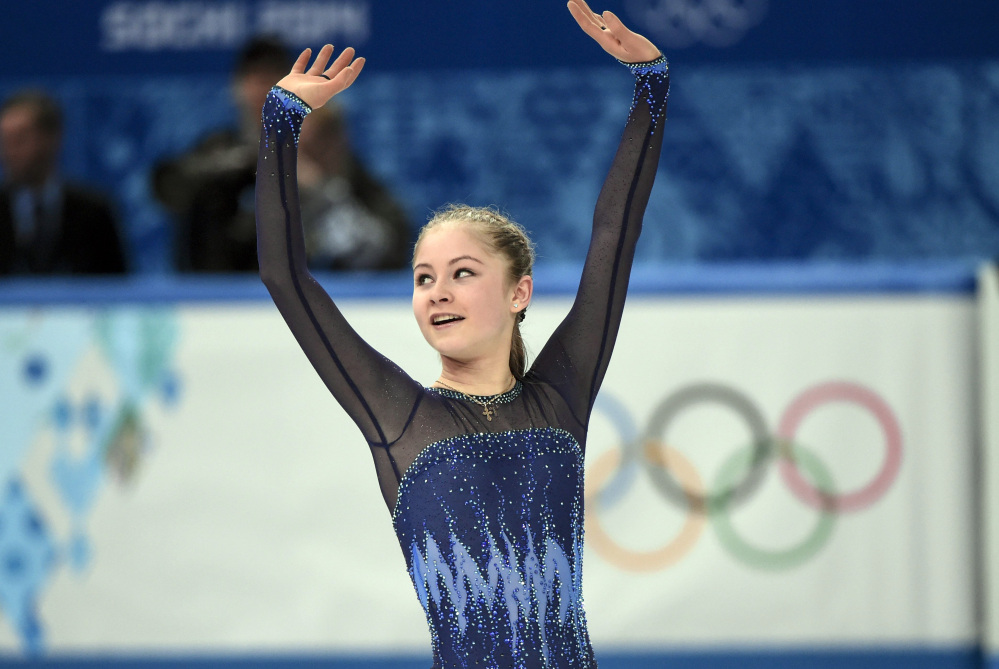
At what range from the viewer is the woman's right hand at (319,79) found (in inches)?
78.3

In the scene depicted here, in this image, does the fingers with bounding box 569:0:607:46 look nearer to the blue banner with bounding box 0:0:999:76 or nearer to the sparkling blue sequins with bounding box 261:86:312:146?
the sparkling blue sequins with bounding box 261:86:312:146

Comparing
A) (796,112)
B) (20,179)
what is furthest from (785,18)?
(20,179)

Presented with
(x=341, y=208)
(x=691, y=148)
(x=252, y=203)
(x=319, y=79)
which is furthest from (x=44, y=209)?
(x=319, y=79)

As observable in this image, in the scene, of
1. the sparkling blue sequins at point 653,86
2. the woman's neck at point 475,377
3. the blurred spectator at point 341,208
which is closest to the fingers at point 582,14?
the sparkling blue sequins at point 653,86

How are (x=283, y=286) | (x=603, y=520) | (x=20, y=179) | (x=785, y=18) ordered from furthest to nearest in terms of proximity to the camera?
(x=785, y=18), (x=20, y=179), (x=603, y=520), (x=283, y=286)

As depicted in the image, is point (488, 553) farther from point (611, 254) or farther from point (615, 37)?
point (615, 37)

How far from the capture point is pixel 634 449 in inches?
136

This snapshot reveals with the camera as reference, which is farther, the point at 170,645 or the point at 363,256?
the point at 363,256

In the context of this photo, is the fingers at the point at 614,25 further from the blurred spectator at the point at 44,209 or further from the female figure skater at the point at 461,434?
the blurred spectator at the point at 44,209

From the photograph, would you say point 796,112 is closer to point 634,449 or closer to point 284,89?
point 634,449

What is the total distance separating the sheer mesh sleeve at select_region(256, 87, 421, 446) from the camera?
Result: 76.5 inches

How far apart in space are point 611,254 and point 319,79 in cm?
62

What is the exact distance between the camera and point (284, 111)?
196cm

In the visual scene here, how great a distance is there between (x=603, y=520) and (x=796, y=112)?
9.36 feet
